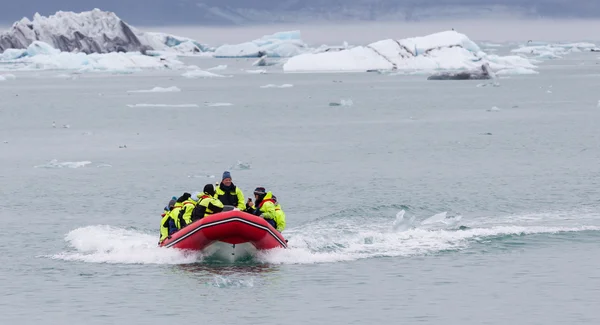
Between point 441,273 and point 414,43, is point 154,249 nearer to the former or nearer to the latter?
point 441,273

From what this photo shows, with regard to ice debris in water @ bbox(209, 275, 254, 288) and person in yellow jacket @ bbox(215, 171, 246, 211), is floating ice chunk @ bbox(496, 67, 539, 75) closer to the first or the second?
person in yellow jacket @ bbox(215, 171, 246, 211)

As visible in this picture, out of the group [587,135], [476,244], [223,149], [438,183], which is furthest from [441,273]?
[587,135]

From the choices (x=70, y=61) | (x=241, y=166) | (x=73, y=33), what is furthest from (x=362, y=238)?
(x=73, y=33)

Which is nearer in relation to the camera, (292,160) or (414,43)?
(292,160)

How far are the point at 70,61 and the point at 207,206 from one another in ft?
320

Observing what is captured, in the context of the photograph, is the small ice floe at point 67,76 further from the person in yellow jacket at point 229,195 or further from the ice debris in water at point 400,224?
the person in yellow jacket at point 229,195

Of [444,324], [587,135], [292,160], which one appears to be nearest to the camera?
[444,324]

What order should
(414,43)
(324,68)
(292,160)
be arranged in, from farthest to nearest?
(324,68) < (414,43) < (292,160)

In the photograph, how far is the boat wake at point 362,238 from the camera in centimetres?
2014

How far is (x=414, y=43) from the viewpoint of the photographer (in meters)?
99.1

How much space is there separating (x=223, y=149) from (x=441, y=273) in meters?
22.8

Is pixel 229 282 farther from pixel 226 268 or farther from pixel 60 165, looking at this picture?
pixel 60 165

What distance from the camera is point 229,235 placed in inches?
746

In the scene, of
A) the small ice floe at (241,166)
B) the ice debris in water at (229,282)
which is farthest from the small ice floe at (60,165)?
the ice debris in water at (229,282)
